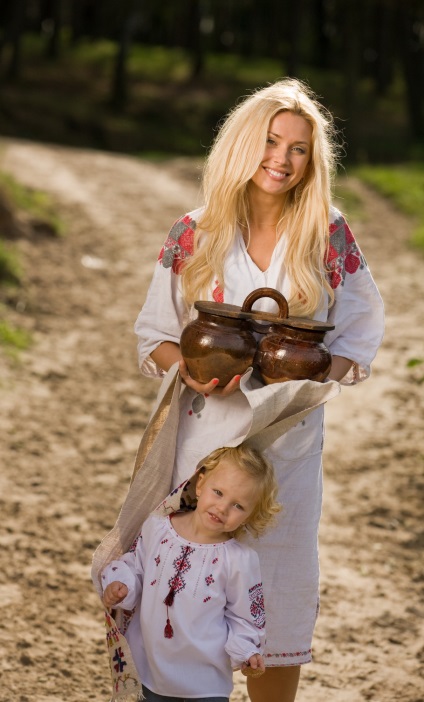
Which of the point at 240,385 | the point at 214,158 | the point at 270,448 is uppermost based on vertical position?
the point at 214,158

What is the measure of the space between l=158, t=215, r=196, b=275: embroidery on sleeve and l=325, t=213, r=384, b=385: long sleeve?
38 centimetres

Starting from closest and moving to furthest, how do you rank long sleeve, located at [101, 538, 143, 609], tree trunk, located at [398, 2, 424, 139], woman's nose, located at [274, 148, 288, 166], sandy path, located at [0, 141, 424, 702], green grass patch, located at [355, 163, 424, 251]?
1. long sleeve, located at [101, 538, 143, 609]
2. woman's nose, located at [274, 148, 288, 166]
3. sandy path, located at [0, 141, 424, 702]
4. green grass patch, located at [355, 163, 424, 251]
5. tree trunk, located at [398, 2, 424, 139]

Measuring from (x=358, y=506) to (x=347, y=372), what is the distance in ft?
9.31

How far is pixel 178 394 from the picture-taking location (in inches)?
116

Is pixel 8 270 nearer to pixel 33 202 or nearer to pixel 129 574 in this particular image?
pixel 33 202

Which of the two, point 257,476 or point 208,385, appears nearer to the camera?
point 257,476

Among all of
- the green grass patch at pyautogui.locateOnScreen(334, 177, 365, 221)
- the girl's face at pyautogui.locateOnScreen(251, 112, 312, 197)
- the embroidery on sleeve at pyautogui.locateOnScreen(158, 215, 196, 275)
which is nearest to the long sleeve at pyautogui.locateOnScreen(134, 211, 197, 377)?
the embroidery on sleeve at pyautogui.locateOnScreen(158, 215, 196, 275)

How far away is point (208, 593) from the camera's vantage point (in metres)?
2.70

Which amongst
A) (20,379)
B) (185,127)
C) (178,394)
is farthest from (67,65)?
(178,394)

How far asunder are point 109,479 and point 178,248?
9.72 ft

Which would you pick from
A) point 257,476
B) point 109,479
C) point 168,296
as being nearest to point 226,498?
point 257,476

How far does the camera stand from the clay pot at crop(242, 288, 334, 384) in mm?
2795

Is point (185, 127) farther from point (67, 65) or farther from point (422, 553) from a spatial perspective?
point (422, 553)

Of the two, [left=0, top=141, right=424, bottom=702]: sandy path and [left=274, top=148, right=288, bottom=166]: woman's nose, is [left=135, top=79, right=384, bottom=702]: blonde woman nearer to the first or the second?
[left=274, top=148, right=288, bottom=166]: woman's nose
